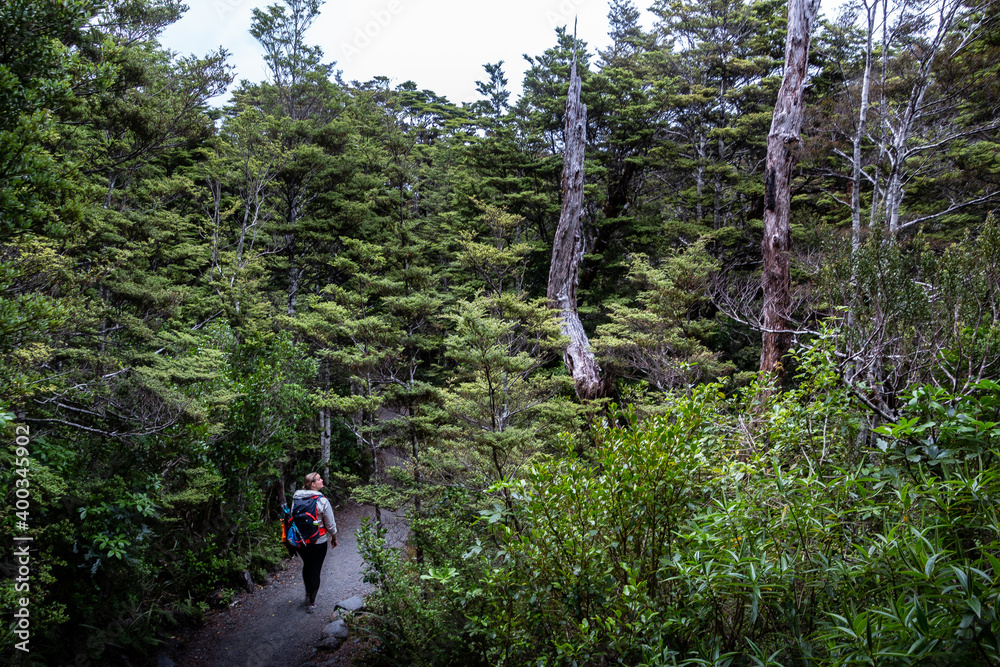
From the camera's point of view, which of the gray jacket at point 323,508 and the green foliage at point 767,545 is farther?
the gray jacket at point 323,508

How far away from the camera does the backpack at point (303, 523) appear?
5.15m

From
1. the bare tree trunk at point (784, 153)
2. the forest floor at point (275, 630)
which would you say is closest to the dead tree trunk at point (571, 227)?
the bare tree trunk at point (784, 153)

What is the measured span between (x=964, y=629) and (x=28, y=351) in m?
5.89

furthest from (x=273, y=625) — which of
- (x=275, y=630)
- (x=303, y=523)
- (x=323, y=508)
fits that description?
(x=323, y=508)

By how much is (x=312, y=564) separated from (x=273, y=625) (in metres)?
0.95

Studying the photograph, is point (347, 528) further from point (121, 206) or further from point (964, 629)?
point (964, 629)

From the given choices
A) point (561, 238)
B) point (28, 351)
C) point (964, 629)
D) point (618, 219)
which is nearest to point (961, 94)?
point (618, 219)

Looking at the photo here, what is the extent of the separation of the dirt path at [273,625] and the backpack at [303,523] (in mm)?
562

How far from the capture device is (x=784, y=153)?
761cm

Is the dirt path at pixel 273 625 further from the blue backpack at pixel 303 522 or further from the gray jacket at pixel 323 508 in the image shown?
the blue backpack at pixel 303 522

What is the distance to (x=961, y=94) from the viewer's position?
769 cm

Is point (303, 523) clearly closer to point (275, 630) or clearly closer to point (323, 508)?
point (323, 508)

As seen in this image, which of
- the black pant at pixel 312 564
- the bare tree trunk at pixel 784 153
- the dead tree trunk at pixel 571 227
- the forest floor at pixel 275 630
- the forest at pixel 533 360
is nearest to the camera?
the forest at pixel 533 360

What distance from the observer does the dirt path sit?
501 centimetres
